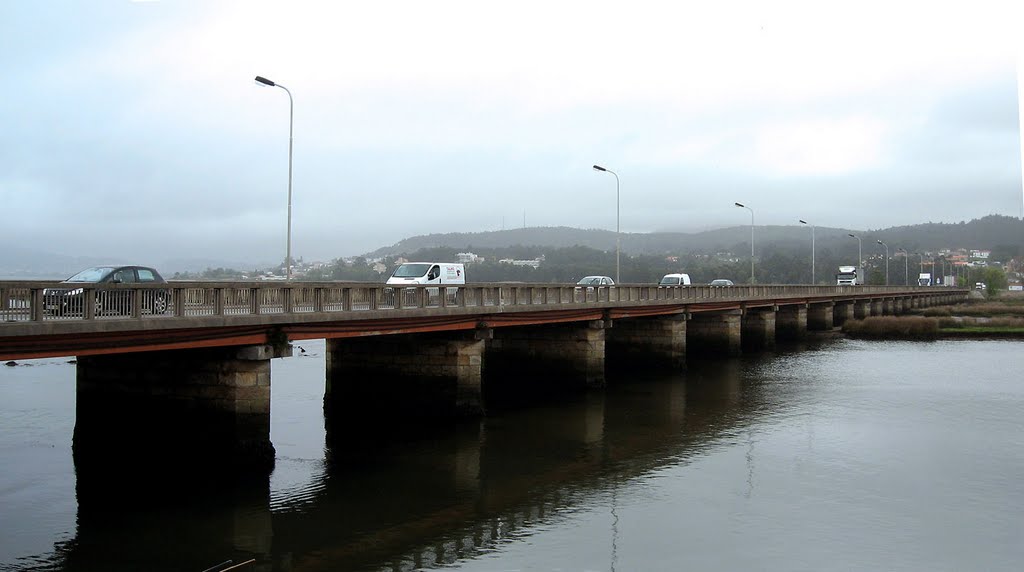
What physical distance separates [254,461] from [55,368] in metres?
29.7

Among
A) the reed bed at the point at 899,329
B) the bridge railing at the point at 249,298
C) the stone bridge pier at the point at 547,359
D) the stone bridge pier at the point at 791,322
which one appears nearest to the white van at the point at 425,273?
the stone bridge pier at the point at 547,359

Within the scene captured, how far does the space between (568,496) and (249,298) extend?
897 centimetres

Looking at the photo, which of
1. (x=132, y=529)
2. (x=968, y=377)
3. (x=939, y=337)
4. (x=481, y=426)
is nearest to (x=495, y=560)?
(x=132, y=529)

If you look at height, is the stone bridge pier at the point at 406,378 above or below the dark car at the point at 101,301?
below

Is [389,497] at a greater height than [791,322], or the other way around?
[791,322]

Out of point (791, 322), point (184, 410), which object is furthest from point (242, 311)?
point (791, 322)

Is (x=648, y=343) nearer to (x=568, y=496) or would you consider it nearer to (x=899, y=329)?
(x=568, y=496)

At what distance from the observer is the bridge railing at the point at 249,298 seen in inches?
690

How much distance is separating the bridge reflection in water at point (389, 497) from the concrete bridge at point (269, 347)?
4.77ft

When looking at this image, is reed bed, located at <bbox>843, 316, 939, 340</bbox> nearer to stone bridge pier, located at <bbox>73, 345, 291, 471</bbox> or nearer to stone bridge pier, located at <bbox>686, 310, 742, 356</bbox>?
stone bridge pier, located at <bbox>686, 310, 742, 356</bbox>

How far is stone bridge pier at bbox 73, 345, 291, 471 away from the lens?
22438 millimetres

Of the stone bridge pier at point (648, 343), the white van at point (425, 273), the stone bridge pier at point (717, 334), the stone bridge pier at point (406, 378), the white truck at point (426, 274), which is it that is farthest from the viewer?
the stone bridge pier at point (717, 334)

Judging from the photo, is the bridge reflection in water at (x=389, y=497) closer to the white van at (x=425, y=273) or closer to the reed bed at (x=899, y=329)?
the white van at (x=425, y=273)

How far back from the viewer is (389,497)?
68.8ft
